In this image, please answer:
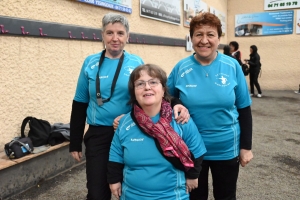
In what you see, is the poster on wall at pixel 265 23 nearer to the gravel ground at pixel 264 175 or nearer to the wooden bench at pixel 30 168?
the gravel ground at pixel 264 175

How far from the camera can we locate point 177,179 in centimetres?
159

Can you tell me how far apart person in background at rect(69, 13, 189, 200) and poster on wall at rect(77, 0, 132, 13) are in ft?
8.87

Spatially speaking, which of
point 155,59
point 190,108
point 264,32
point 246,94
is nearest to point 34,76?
point 190,108

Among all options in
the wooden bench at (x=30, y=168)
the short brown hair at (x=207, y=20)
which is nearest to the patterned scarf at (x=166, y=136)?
the short brown hair at (x=207, y=20)

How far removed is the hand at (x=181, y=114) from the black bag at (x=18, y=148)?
6.82 ft

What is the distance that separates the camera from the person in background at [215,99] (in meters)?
1.77

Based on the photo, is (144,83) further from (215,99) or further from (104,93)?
(215,99)

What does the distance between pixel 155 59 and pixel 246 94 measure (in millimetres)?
5059

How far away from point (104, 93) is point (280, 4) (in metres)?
11.9

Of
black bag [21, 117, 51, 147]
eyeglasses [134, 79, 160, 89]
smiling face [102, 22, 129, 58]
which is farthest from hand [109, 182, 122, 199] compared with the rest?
black bag [21, 117, 51, 147]

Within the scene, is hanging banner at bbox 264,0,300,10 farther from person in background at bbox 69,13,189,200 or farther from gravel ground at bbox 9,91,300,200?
person in background at bbox 69,13,189,200

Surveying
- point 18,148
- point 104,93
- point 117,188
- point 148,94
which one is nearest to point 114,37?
point 104,93

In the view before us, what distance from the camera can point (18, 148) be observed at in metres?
2.97

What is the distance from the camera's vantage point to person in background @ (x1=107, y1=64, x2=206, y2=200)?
1.54 m
